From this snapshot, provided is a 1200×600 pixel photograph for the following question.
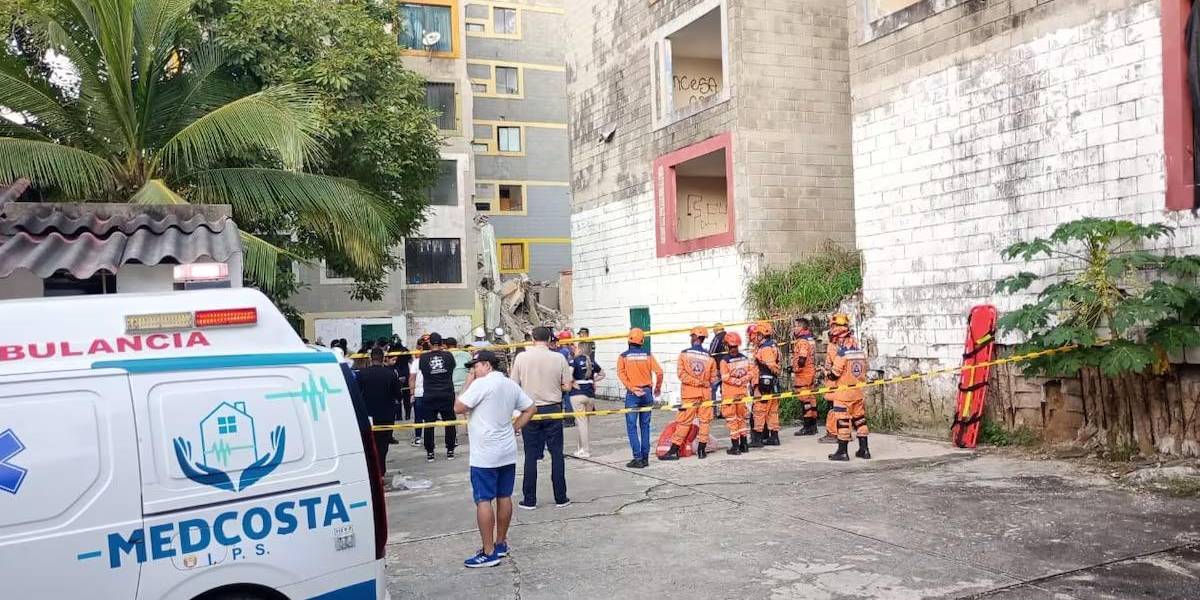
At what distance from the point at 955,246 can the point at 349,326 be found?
19.5 m

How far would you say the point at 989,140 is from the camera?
1103 centimetres

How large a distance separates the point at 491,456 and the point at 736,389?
5049mm

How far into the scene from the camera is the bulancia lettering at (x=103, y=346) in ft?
12.8

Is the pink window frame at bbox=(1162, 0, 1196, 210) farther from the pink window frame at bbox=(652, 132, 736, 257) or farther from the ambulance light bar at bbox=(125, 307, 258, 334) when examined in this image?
the ambulance light bar at bbox=(125, 307, 258, 334)

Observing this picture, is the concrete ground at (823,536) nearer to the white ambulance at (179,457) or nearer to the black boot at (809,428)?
the white ambulance at (179,457)

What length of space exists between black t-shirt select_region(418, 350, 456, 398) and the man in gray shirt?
336 cm

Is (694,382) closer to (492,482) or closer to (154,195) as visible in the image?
(492,482)

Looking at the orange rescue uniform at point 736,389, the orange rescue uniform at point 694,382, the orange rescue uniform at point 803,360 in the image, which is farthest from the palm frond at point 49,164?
the orange rescue uniform at point 803,360

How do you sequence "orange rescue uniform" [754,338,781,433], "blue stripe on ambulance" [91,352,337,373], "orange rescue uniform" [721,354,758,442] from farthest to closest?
"orange rescue uniform" [754,338,781,433], "orange rescue uniform" [721,354,758,442], "blue stripe on ambulance" [91,352,337,373]

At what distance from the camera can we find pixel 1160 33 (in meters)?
9.11

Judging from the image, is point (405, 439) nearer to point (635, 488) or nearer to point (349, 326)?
point (635, 488)

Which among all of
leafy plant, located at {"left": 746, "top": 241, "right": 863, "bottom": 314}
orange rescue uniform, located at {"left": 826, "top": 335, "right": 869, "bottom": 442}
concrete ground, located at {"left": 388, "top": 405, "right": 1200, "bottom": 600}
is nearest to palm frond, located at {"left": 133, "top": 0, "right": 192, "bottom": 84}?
concrete ground, located at {"left": 388, "top": 405, "right": 1200, "bottom": 600}

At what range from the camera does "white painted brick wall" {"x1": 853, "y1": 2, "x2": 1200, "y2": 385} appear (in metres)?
9.41

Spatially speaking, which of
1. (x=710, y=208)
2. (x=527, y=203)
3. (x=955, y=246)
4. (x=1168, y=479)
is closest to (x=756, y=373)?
(x=955, y=246)
